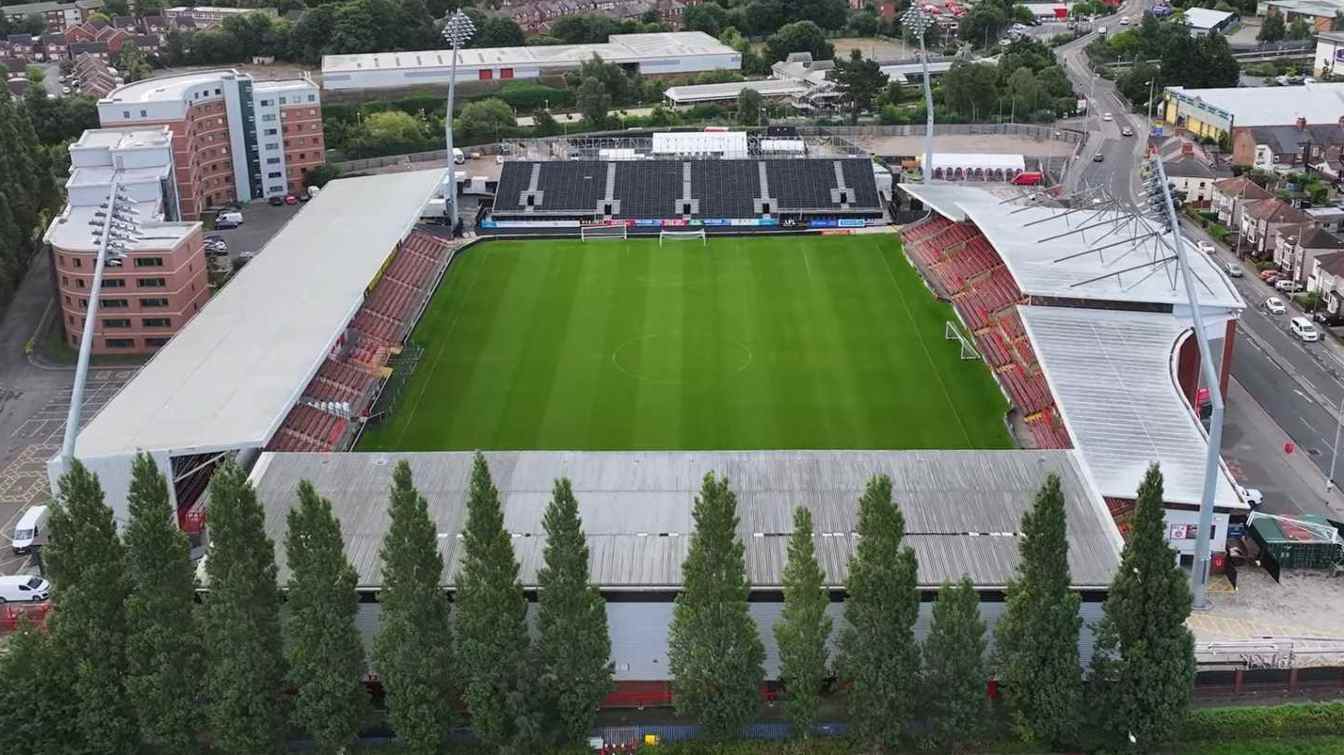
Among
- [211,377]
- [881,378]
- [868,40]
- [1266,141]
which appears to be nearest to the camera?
[211,377]

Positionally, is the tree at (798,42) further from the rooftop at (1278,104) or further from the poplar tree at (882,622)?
the poplar tree at (882,622)

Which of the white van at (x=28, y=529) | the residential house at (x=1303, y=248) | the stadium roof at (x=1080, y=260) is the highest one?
the stadium roof at (x=1080, y=260)

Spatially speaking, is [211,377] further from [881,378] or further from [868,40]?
[868,40]

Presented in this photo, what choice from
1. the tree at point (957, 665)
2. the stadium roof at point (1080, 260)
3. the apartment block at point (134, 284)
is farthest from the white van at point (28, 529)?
the stadium roof at point (1080, 260)

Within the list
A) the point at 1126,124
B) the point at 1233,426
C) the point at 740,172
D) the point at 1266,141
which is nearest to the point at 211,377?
the point at 1233,426

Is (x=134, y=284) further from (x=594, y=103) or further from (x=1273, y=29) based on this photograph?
(x=1273, y=29)
